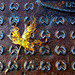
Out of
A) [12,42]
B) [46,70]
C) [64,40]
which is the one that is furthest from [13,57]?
[64,40]

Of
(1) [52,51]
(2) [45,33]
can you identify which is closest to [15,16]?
(2) [45,33]

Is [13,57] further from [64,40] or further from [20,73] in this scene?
[64,40]

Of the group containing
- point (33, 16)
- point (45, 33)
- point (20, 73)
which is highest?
point (33, 16)

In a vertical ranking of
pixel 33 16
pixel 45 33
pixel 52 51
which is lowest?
pixel 52 51

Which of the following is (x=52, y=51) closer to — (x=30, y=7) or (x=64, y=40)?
(x=64, y=40)

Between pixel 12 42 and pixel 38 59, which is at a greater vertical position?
pixel 12 42

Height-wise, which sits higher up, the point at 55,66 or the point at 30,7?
the point at 30,7
